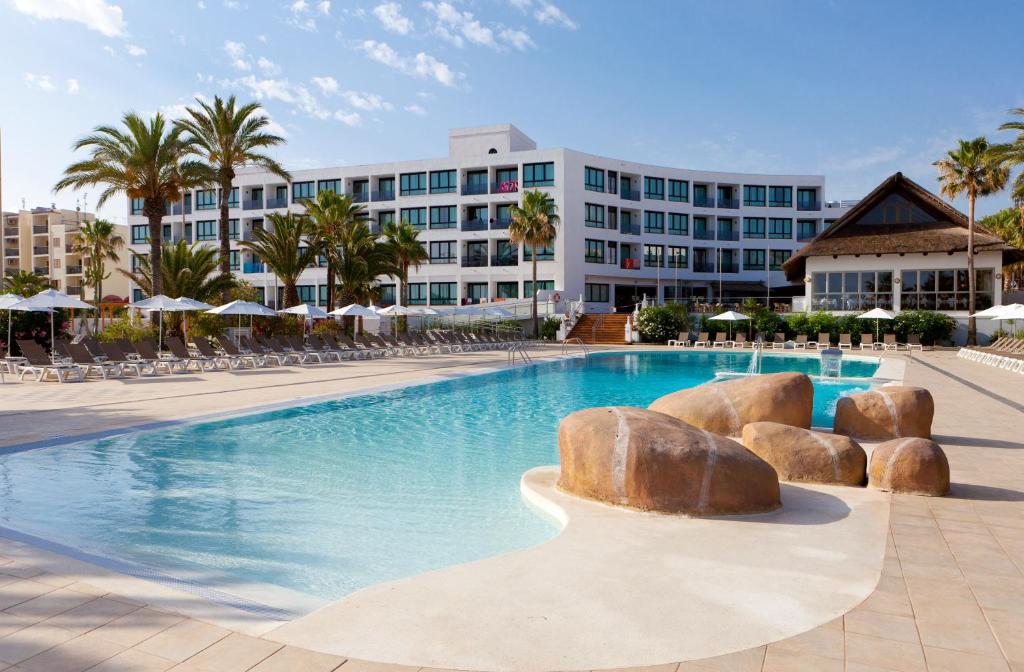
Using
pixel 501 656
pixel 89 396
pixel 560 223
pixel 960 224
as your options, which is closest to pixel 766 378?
pixel 501 656

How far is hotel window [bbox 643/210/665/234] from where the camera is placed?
55.5 meters

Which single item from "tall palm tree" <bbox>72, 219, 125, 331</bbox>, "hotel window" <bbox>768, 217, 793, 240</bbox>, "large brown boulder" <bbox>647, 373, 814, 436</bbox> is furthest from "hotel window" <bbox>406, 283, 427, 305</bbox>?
"large brown boulder" <bbox>647, 373, 814, 436</bbox>

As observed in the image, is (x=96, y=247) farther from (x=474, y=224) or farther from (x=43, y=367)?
(x=43, y=367)

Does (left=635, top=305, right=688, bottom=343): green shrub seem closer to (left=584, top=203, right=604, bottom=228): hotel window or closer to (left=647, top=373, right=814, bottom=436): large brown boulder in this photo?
(left=584, top=203, right=604, bottom=228): hotel window

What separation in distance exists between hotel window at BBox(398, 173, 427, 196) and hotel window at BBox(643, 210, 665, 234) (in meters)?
17.7

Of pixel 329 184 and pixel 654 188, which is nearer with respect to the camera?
pixel 654 188

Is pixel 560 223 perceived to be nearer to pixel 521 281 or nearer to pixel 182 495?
pixel 521 281

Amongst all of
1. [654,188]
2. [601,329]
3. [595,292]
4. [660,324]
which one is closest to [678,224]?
[654,188]

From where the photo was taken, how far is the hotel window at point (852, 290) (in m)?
37.1

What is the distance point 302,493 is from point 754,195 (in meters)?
58.1

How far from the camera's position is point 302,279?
56.8 m

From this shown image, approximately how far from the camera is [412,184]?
54.2 m

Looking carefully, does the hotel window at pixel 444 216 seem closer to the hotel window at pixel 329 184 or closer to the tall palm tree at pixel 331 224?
the hotel window at pixel 329 184

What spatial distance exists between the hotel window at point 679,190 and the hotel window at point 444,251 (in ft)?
60.2
